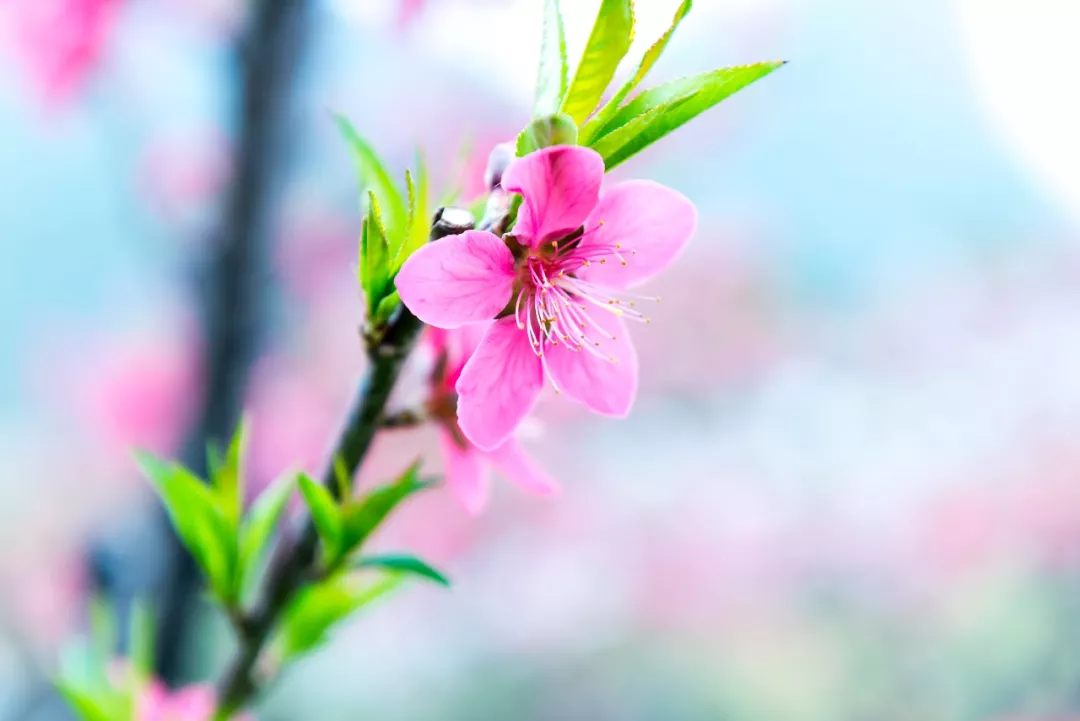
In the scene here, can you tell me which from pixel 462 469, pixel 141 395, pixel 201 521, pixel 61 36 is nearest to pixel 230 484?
pixel 201 521

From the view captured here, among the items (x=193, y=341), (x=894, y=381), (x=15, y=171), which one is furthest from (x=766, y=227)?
(x=15, y=171)

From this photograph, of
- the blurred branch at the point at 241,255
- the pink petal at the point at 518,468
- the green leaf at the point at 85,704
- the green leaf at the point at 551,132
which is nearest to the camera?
the green leaf at the point at 551,132

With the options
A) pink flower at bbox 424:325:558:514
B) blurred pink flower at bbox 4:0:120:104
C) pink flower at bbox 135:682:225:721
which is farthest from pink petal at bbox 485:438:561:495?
blurred pink flower at bbox 4:0:120:104

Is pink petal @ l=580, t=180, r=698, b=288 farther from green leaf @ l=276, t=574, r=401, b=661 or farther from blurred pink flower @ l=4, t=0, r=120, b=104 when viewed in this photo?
blurred pink flower @ l=4, t=0, r=120, b=104

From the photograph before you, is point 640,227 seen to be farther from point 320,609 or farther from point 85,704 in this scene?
point 85,704

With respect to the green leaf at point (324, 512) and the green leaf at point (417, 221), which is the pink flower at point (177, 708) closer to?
the green leaf at point (324, 512)

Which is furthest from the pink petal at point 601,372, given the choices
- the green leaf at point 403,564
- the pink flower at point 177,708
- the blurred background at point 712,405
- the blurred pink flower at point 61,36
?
the blurred background at point 712,405

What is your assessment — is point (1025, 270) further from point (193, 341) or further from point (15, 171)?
point (15, 171)
